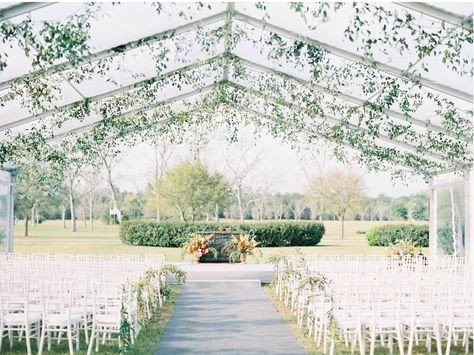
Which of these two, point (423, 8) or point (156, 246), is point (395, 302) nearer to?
point (423, 8)

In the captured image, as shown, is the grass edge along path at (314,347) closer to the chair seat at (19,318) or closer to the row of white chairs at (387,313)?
the row of white chairs at (387,313)

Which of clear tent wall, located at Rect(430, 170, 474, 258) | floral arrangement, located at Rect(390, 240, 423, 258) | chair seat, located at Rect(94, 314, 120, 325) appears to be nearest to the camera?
chair seat, located at Rect(94, 314, 120, 325)

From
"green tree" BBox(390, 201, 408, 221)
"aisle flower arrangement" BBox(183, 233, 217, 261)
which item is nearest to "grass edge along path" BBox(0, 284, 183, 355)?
"aisle flower arrangement" BBox(183, 233, 217, 261)

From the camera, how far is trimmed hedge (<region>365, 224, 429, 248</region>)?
1136 inches

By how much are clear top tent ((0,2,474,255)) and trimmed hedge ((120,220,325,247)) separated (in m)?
10.9

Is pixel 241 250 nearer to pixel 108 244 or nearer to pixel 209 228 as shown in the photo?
pixel 209 228

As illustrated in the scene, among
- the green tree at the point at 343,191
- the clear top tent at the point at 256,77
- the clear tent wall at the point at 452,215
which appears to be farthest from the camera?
the green tree at the point at 343,191

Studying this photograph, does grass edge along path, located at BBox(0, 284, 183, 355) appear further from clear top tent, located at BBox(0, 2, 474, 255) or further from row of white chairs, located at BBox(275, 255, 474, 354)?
clear top tent, located at BBox(0, 2, 474, 255)

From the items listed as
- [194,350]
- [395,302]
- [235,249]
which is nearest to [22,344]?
[194,350]

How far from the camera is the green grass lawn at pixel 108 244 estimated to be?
26.5 meters

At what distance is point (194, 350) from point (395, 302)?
7.86 feet

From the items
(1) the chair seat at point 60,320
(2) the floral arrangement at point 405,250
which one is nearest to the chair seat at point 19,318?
(1) the chair seat at point 60,320

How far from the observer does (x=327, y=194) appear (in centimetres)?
3903

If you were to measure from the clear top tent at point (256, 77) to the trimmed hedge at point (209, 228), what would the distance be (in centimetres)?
1089
